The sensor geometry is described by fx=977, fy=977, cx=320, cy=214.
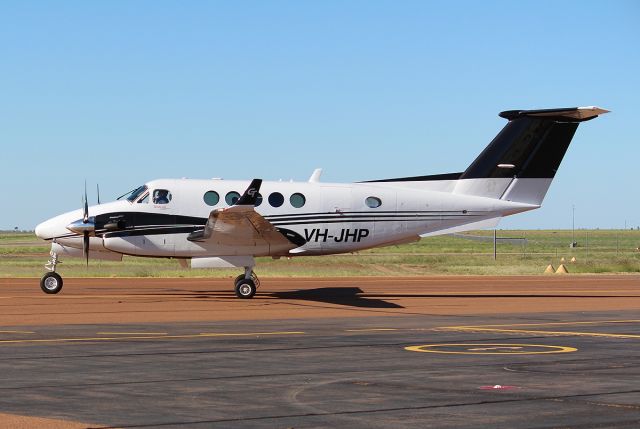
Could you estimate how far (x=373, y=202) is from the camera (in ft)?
106

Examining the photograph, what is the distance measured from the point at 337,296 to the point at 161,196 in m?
6.86

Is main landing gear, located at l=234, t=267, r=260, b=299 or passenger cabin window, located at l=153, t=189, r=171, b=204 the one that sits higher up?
passenger cabin window, located at l=153, t=189, r=171, b=204

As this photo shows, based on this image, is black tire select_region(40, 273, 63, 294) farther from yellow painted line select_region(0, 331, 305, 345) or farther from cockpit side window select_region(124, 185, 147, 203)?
yellow painted line select_region(0, 331, 305, 345)

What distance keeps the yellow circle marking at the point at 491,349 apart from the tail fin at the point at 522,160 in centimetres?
1523

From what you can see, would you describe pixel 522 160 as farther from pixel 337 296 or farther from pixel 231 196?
pixel 231 196

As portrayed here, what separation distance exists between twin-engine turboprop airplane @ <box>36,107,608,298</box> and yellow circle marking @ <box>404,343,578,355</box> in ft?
39.4

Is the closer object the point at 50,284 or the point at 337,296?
the point at 50,284

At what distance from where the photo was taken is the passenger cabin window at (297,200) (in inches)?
1248

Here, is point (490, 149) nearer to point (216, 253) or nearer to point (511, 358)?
point (216, 253)

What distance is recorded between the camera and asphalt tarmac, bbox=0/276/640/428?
418 inches

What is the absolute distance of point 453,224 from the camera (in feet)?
108

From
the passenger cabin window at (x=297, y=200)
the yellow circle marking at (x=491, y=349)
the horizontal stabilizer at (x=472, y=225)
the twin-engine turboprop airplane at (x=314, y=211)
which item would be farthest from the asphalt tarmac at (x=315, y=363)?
the passenger cabin window at (x=297, y=200)

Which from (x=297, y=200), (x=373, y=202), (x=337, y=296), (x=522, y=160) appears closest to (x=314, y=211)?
(x=297, y=200)

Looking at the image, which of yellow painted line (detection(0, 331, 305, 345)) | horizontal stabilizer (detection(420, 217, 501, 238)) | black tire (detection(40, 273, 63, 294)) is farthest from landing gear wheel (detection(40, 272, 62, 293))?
yellow painted line (detection(0, 331, 305, 345))
